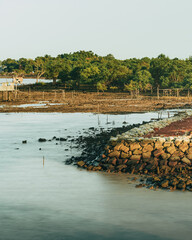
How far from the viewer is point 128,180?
95.3ft

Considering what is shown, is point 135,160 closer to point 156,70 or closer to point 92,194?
point 92,194

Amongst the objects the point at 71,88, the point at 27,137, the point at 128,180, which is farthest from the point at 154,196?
the point at 71,88

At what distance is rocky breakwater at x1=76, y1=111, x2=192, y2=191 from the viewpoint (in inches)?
1182

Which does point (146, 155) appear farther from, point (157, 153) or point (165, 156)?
point (165, 156)

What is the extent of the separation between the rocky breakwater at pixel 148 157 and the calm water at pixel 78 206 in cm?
135

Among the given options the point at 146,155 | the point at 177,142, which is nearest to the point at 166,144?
the point at 177,142

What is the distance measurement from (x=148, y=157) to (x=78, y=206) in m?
8.44

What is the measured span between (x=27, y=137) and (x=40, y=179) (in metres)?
21.2

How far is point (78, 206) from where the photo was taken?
24922mm

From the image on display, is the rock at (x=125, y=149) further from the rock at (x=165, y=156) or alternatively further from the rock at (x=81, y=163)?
the rock at (x=81, y=163)

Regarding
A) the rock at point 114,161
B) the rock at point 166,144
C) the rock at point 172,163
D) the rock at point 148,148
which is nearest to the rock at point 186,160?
the rock at point 172,163

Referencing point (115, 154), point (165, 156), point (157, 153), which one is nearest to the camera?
A: point (165, 156)

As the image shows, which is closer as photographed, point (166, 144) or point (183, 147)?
point (183, 147)

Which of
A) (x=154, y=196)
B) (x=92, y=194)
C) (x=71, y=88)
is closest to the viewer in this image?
(x=154, y=196)
